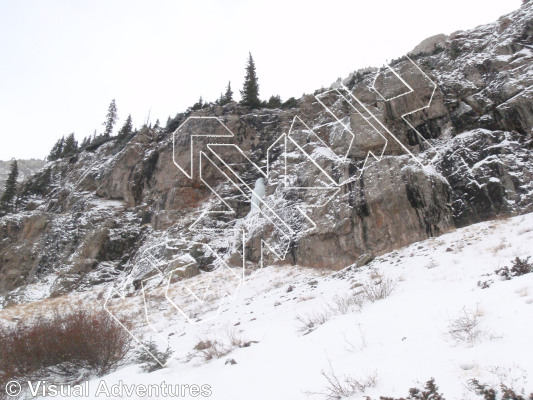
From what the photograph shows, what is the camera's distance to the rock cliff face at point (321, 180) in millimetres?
14789

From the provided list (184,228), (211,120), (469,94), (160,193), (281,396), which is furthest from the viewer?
(211,120)

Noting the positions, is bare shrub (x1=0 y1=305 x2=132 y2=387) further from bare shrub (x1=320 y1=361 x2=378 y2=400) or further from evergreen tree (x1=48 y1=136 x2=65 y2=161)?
evergreen tree (x1=48 y1=136 x2=65 y2=161)

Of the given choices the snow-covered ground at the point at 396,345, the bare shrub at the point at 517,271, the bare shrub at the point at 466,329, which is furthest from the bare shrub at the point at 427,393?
the bare shrub at the point at 517,271

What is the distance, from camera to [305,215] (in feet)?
61.5

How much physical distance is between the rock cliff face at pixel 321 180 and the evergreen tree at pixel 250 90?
359cm

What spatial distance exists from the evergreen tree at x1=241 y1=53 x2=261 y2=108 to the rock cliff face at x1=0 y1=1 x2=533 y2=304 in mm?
3588

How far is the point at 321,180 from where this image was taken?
62.5 ft

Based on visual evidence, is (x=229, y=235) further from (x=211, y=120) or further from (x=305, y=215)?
(x=211, y=120)

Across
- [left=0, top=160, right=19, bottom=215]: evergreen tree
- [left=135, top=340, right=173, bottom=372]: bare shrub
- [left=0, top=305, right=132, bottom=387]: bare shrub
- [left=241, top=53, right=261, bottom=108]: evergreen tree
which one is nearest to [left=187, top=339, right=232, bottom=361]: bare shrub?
[left=135, top=340, right=173, bottom=372]: bare shrub

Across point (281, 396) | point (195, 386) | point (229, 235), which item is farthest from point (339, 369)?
point (229, 235)

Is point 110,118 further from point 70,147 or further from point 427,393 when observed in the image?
point 427,393

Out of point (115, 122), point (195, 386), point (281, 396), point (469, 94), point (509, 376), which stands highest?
point (115, 122)

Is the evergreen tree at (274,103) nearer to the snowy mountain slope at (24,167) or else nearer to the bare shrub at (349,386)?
the bare shrub at (349,386)

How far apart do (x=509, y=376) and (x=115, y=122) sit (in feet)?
222
